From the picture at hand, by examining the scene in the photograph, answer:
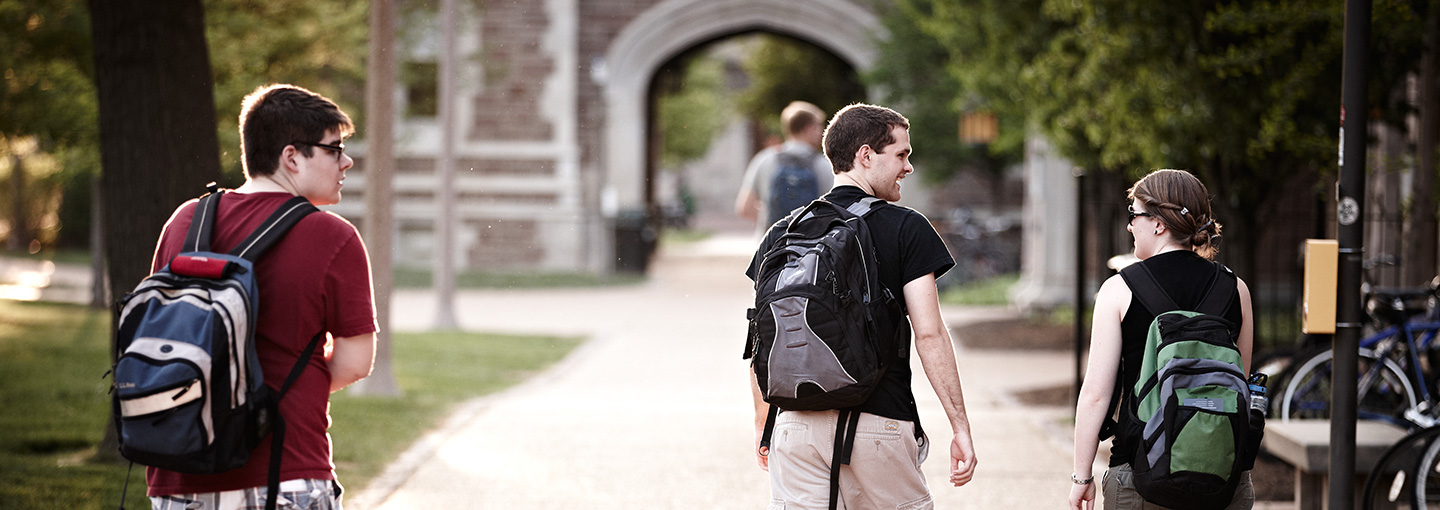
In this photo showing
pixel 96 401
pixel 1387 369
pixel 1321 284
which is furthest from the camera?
pixel 96 401

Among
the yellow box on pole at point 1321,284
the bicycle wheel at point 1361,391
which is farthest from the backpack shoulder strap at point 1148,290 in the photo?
the bicycle wheel at point 1361,391

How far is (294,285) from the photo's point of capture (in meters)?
2.73

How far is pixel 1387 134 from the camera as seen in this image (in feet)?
39.3

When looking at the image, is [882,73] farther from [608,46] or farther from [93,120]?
[93,120]

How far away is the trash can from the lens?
75.3 ft

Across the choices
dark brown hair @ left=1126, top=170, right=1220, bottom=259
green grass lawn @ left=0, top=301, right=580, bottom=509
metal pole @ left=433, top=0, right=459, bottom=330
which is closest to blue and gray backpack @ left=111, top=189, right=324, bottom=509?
dark brown hair @ left=1126, top=170, right=1220, bottom=259

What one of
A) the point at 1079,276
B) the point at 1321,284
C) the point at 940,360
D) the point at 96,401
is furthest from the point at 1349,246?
the point at 96,401

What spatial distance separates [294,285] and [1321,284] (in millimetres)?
3130

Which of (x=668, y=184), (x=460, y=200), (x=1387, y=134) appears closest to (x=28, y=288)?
(x=460, y=200)

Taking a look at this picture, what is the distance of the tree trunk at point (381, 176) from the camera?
9.20 m

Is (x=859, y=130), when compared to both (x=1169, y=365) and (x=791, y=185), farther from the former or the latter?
(x=791, y=185)

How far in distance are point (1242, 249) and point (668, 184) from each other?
4379 cm

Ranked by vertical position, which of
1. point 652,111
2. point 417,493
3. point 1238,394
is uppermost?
point 652,111

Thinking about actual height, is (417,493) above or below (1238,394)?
below
